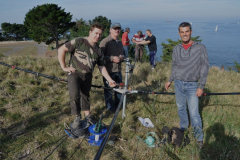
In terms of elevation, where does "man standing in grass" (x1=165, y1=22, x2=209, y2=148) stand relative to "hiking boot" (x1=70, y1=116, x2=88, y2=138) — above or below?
above

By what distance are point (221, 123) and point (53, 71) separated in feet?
18.2

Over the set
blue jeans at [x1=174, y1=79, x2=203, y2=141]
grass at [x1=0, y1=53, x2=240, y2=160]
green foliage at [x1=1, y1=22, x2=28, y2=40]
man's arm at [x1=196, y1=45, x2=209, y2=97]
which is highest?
green foliage at [x1=1, y1=22, x2=28, y2=40]

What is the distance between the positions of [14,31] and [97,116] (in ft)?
261

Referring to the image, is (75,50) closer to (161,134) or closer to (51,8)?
(161,134)

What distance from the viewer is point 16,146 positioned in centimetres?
293

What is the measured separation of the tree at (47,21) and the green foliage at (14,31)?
35735mm

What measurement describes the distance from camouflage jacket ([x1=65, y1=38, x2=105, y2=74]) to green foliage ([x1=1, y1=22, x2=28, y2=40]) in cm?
7837

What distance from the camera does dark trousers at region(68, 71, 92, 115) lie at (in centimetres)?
297

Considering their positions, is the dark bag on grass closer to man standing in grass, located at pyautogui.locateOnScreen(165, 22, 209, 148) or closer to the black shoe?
man standing in grass, located at pyautogui.locateOnScreen(165, 22, 209, 148)

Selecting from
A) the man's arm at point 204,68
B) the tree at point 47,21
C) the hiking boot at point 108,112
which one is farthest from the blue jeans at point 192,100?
the tree at point 47,21

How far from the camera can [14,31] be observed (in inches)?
2717

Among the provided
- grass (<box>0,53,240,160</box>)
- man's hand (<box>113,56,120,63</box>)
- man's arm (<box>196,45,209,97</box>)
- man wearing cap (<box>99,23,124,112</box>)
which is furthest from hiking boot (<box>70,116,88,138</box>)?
Answer: man's arm (<box>196,45,209,97</box>)

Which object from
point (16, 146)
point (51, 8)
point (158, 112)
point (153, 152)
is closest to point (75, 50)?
point (16, 146)

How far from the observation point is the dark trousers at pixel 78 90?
9.75ft
